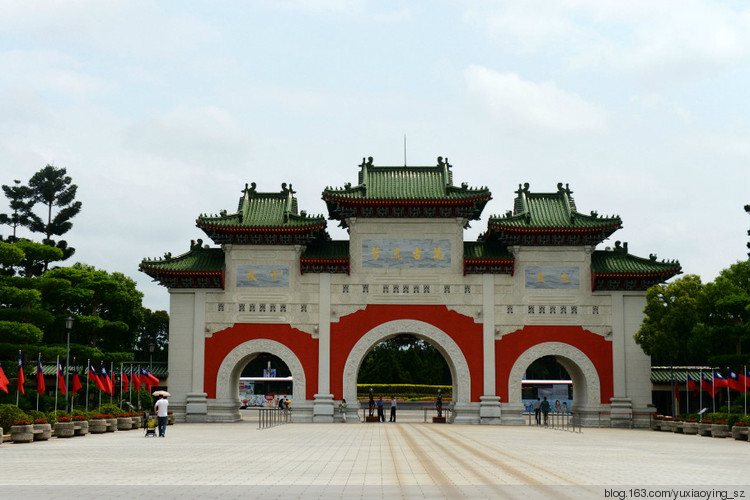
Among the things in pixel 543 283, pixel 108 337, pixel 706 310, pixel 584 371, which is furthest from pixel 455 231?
pixel 108 337

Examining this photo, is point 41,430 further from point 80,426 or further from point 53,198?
point 53,198

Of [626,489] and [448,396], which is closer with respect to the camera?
[626,489]

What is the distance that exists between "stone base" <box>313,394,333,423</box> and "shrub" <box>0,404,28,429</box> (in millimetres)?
17215

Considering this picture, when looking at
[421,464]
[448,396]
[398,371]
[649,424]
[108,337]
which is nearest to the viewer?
→ [421,464]

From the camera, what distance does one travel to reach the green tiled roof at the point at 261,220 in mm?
42531

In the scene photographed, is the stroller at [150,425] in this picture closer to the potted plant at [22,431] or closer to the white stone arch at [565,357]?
the potted plant at [22,431]

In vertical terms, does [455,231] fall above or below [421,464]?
above

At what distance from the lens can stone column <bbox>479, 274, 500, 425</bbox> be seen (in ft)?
137

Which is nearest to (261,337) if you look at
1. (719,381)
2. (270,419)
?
(270,419)

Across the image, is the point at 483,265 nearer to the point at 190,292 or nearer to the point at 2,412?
the point at 190,292

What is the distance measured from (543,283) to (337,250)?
36.0ft

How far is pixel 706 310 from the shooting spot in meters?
37.2

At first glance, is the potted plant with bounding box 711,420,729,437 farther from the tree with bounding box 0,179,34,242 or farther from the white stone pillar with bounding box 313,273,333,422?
the tree with bounding box 0,179,34,242

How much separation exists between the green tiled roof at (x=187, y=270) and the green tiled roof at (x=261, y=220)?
52.6 inches
